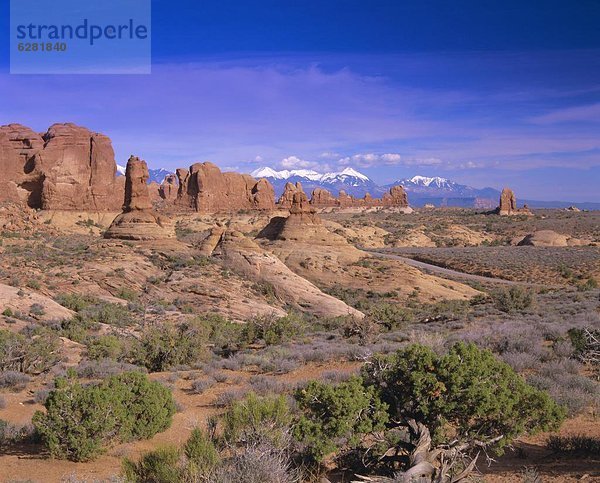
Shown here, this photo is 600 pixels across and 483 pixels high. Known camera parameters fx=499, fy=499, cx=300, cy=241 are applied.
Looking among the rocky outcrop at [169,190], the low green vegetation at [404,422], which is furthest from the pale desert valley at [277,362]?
the rocky outcrop at [169,190]

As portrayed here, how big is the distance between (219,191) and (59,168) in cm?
2806

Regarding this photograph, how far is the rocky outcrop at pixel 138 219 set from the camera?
31891 mm

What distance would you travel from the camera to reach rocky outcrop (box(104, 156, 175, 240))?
105ft

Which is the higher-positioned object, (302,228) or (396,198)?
(396,198)

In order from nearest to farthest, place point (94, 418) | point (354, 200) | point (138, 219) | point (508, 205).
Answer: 1. point (94, 418)
2. point (138, 219)
3. point (508, 205)
4. point (354, 200)

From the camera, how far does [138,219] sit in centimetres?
3291

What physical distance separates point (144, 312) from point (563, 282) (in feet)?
112

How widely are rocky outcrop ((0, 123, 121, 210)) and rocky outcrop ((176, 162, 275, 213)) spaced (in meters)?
19.3

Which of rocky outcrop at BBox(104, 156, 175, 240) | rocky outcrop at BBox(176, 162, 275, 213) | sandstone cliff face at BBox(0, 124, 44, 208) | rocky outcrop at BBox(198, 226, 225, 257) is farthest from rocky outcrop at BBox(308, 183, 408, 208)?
rocky outcrop at BBox(198, 226, 225, 257)

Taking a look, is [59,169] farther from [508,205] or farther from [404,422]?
[508,205]

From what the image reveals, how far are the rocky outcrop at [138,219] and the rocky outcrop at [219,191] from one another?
3818cm

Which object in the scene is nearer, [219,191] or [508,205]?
[219,191]

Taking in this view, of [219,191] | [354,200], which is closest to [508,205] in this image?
[354,200]

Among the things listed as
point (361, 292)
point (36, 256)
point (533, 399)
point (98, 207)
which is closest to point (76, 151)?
point (98, 207)
